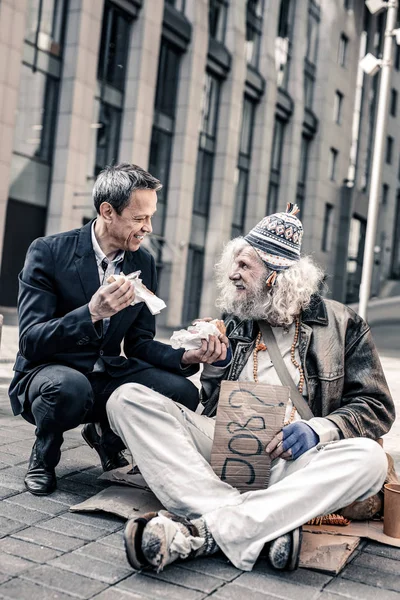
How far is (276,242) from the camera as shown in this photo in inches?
149

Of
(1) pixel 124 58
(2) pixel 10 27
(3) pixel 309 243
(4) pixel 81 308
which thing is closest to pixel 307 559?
(4) pixel 81 308

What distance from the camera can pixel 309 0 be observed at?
33.8 metres

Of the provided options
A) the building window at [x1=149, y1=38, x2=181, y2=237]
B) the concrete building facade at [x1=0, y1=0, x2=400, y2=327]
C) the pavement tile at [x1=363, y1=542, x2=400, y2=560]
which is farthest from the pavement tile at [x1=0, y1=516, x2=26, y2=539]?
the building window at [x1=149, y1=38, x2=181, y2=237]

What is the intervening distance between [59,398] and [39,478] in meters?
0.51

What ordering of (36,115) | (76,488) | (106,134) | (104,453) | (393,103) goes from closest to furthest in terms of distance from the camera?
(76,488) < (104,453) < (36,115) < (106,134) < (393,103)

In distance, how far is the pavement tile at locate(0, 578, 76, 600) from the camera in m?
2.62

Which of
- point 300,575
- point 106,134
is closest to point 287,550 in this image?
→ point 300,575

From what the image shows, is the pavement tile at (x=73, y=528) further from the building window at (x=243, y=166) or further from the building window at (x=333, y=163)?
the building window at (x=333, y=163)

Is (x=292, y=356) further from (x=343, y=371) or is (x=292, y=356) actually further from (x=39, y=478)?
(x=39, y=478)

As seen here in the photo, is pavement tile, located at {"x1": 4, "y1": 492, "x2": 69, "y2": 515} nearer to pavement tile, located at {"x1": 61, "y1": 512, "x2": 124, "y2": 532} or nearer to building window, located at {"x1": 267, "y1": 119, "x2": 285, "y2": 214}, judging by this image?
pavement tile, located at {"x1": 61, "y1": 512, "x2": 124, "y2": 532}

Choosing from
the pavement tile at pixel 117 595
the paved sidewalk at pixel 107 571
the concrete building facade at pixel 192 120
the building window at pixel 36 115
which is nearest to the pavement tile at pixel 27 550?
the paved sidewalk at pixel 107 571

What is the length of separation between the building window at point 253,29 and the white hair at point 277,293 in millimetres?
27228

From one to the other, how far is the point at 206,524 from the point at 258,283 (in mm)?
1272

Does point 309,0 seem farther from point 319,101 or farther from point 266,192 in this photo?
point 266,192
